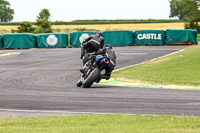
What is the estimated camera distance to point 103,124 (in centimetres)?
893

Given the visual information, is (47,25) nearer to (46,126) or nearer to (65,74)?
(65,74)

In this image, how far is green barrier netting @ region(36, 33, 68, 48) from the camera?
49.2 metres

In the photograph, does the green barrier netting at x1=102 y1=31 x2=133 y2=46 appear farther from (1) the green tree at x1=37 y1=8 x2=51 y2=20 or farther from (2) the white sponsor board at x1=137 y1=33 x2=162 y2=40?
(1) the green tree at x1=37 y1=8 x2=51 y2=20

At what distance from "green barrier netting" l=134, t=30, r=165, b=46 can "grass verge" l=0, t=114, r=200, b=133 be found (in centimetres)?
3829

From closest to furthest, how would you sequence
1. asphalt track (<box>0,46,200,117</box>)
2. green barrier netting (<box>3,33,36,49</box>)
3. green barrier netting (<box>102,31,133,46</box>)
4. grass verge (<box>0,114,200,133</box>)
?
grass verge (<box>0,114,200,133</box>), asphalt track (<box>0,46,200,117</box>), green barrier netting (<box>102,31,133,46</box>), green barrier netting (<box>3,33,36,49</box>)

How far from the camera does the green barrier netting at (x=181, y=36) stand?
154ft

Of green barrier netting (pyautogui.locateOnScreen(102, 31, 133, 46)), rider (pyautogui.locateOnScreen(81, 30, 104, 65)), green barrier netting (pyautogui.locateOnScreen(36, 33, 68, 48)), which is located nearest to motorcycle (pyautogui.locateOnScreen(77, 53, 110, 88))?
rider (pyautogui.locateOnScreen(81, 30, 104, 65))

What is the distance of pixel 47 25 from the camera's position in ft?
274

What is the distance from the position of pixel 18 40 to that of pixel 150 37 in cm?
1269

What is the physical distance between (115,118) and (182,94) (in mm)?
4466

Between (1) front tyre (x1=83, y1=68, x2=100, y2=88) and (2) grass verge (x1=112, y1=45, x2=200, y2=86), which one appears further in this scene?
(2) grass verge (x1=112, y1=45, x2=200, y2=86)

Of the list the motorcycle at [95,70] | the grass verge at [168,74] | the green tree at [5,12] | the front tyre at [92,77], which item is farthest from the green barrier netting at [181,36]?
the green tree at [5,12]

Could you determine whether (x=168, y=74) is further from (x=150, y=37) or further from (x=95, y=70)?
(x=150, y=37)

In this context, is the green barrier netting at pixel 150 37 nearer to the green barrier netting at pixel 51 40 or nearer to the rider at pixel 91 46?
the green barrier netting at pixel 51 40
